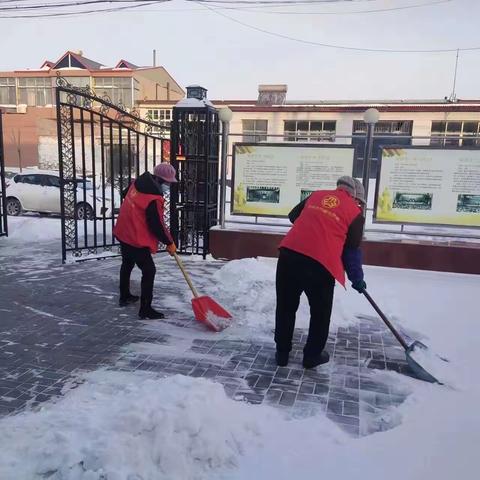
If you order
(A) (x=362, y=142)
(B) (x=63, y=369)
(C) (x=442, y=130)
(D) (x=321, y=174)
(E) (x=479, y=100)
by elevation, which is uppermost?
(E) (x=479, y=100)

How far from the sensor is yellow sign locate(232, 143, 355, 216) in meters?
6.41

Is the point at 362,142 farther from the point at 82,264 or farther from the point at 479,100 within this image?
the point at 479,100

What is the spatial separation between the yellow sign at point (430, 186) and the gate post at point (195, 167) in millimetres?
2590

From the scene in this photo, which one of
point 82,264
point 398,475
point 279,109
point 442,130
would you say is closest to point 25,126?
point 279,109

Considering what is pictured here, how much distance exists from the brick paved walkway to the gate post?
193 cm

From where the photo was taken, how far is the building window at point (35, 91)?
30953mm

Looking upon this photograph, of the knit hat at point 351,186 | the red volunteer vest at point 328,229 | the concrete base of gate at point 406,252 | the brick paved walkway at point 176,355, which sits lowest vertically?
the brick paved walkway at point 176,355

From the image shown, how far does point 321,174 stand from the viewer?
6.48 metres

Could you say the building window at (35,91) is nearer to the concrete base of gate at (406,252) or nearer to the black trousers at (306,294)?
the concrete base of gate at (406,252)

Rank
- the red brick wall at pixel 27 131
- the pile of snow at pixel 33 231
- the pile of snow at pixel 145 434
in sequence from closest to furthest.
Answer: the pile of snow at pixel 145 434, the pile of snow at pixel 33 231, the red brick wall at pixel 27 131

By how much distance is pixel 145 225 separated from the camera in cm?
448

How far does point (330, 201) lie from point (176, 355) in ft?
5.96

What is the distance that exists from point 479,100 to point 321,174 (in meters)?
23.7

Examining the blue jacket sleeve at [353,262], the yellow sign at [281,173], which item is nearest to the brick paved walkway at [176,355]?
the blue jacket sleeve at [353,262]
